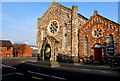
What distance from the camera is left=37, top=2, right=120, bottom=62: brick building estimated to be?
19.6 meters

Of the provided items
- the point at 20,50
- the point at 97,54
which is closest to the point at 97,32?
the point at 97,54

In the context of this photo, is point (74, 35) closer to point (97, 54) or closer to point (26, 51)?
point (97, 54)

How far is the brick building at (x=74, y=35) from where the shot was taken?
1962 cm

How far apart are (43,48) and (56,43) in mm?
3473

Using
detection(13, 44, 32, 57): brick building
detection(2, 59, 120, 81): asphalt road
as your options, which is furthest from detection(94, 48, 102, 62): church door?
detection(13, 44, 32, 57): brick building

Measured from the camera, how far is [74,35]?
23203 mm

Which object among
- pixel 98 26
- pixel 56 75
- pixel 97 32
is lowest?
pixel 56 75

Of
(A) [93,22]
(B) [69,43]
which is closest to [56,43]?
(B) [69,43]

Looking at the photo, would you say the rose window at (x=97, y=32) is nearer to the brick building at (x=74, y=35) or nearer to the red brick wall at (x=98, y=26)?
the brick building at (x=74, y=35)

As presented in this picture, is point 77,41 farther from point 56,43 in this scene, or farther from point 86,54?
point 56,43

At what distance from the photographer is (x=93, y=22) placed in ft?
70.1

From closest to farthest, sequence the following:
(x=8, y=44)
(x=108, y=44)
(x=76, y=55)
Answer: (x=108, y=44) → (x=76, y=55) → (x=8, y=44)

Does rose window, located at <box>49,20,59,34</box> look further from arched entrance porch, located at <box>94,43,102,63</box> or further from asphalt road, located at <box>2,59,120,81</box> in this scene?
asphalt road, located at <box>2,59,120,81</box>

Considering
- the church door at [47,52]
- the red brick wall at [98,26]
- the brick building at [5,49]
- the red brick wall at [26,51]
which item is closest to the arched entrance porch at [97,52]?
the red brick wall at [98,26]
